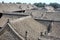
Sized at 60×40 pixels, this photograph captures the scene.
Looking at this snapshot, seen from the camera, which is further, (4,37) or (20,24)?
(20,24)

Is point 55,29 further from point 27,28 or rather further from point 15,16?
point 15,16

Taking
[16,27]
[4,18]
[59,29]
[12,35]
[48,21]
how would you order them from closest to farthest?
[12,35] → [16,27] → [59,29] → [48,21] → [4,18]

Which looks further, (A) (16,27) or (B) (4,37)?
(A) (16,27)

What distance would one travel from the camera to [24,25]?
25.5 m

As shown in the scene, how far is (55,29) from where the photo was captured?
27109 millimetres

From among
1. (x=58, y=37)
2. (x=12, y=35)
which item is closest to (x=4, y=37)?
(x=12, y=35)

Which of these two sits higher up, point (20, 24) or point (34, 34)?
point (20, 24)

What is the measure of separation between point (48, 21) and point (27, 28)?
7848mm

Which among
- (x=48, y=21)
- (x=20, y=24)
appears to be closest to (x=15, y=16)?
(x=48, y=21)

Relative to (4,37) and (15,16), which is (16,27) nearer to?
(4,37)

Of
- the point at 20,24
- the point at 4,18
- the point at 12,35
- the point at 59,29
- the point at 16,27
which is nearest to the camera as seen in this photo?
the point at 12,35

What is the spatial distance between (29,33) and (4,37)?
430 centimetres

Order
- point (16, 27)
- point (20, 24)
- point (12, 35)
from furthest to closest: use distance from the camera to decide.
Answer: point (20, 24), point (16, 27), point (12, 35)

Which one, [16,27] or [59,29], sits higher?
[16,27]
